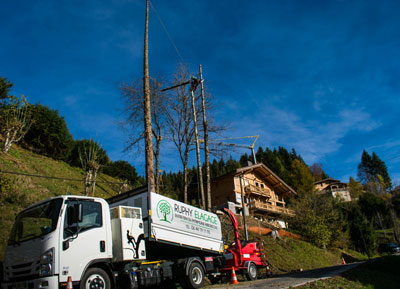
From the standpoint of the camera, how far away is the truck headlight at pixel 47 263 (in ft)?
21.3

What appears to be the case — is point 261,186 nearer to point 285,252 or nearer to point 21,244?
point 285,252

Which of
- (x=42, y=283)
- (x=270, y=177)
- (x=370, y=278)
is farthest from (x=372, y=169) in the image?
(x=42, y=283)

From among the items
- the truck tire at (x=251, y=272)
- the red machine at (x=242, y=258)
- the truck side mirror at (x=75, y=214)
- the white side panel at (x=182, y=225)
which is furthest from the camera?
the truck tire at (x=251, y=272)

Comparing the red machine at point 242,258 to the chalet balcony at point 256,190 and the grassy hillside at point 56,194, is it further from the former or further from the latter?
the chalet balcony at point 256,190

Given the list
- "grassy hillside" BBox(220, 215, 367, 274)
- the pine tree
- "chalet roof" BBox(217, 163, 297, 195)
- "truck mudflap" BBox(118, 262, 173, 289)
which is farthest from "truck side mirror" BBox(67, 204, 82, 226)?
the pine tree

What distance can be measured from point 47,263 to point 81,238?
3.01ft

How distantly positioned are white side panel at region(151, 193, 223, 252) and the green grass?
3796mm

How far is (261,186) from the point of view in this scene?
47844mm

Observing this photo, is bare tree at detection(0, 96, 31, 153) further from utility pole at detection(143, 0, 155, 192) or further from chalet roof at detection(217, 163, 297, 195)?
chalet roof at detection(217, 163, 297, 195)

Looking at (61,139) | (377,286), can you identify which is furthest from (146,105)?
(61,139)

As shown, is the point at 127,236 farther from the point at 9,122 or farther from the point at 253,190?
the point at 253,190

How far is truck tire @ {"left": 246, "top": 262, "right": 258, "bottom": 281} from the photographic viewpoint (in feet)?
44.5

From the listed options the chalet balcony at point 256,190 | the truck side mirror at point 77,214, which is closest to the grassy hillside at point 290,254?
the chalet balcony at point 256,190

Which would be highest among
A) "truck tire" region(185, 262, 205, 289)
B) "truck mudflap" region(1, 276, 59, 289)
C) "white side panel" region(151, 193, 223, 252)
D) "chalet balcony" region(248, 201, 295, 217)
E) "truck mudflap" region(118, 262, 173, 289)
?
"chalet balcony" region(248, 201, 295, 217)
